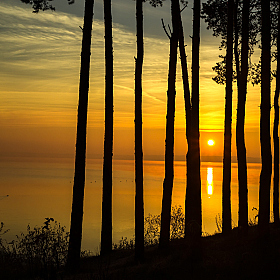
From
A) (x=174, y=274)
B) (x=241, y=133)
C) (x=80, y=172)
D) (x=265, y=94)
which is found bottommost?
(x=174, y=274)

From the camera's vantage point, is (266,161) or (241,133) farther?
(241,133)

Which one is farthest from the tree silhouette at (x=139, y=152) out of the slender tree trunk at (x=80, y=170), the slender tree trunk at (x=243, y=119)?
the slender tree trunk at (x=243, y=119)

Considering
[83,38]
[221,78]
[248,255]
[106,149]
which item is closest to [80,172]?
[106,149]

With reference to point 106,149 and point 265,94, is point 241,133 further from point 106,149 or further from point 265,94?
point 106,149

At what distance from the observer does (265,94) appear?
478 inches

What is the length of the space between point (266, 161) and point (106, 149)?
5.76 metres

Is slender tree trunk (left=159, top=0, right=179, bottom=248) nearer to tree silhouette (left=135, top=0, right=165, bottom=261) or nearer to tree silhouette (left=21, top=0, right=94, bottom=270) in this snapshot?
tree silhouette (left=135, top=0, right=165, bottom=261)

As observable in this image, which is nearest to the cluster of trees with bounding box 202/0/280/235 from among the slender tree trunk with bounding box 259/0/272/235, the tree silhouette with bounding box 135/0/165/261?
the slender tree trunk with bounding box 259/0/272/235

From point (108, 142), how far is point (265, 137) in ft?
18.6

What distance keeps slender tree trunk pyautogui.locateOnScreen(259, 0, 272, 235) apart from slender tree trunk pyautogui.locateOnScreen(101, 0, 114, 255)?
215 inches

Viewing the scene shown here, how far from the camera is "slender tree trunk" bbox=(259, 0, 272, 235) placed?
1165cm

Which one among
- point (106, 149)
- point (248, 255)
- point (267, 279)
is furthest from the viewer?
point (106, 149)

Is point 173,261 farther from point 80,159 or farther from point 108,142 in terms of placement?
point 108,142

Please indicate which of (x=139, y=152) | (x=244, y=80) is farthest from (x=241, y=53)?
(x=139, y=152)
